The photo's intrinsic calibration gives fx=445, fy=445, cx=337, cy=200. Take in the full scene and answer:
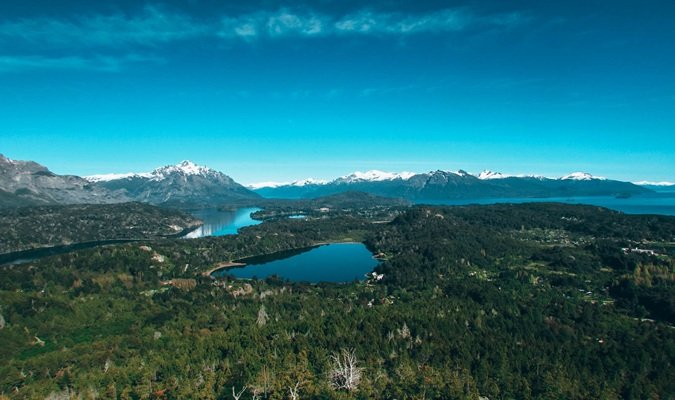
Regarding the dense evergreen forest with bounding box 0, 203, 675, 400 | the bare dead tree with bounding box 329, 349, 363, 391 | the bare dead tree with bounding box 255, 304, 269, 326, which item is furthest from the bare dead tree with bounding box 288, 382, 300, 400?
the bare dead tree with bounding box 255, 304, 269, 326

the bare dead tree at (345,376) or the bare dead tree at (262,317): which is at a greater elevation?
the bare dead tree at (345,376)

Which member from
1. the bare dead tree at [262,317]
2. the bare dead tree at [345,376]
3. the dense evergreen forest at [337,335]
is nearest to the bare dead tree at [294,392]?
the dense evergreen forest at [337,335]

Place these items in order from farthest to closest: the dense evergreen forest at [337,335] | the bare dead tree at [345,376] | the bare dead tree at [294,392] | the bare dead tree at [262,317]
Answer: the bare dead tree at [262,317] < the dense evergreen forest at [337,335] < the bare dead tree at [345,376] < the bare dead tree at [294,392]

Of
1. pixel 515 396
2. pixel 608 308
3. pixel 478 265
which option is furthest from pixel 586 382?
pixel 478 265

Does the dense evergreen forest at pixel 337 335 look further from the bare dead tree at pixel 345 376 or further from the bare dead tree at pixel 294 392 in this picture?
the bare dead tree at pixel 294 392

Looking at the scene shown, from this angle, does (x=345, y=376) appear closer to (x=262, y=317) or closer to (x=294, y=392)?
(x=294, y=392)

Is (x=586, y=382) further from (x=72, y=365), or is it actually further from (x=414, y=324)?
(x=72, y=365)

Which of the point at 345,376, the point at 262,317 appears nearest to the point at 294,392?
the point at 345,376

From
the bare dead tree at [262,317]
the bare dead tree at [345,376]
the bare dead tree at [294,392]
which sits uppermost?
the bare dead tree at [294,392]
